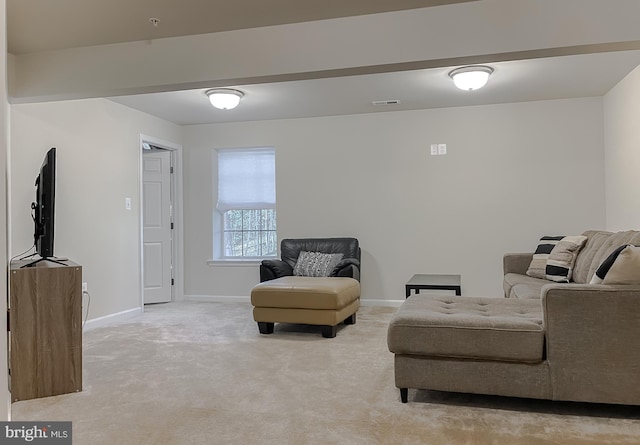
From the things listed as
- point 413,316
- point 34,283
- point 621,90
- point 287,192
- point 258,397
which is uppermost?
point 621,90

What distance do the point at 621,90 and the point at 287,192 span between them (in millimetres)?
3737

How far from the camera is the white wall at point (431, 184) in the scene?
5.20m

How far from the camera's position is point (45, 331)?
2.83 m

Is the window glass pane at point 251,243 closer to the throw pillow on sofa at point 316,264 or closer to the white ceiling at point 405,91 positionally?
the throw pillow on sofa at point 316,264

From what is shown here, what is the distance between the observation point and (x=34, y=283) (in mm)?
2840

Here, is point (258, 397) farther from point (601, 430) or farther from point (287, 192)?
point (287, 192)

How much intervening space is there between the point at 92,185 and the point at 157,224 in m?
1.43

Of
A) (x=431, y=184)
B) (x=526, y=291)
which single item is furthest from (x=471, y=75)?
(x=526, y=291)

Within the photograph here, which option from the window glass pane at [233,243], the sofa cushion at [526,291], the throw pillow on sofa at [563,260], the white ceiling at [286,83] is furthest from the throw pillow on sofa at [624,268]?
the window glass pane at [233,243]

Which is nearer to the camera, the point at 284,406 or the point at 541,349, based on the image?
the point at 541,349

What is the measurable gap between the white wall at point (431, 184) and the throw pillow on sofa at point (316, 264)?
0.76 meters

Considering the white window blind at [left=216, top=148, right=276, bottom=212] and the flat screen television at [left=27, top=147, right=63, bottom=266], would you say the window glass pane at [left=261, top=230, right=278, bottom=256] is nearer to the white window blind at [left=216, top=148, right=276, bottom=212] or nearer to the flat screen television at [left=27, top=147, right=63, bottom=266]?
the white window blind at [left=216, top=148, right=276, bottom=212]

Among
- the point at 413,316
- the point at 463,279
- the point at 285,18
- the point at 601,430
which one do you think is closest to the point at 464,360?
the point at 413,316

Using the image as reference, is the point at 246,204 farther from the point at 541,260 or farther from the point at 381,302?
the point at 541,260
